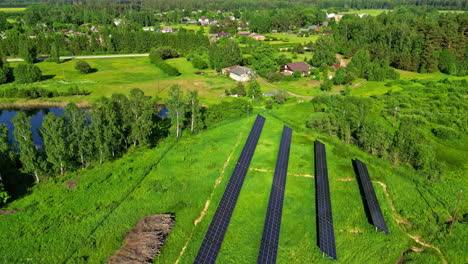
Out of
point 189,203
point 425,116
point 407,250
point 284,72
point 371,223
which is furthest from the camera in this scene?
point 284,72

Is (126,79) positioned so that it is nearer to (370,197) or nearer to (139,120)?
(139,120)

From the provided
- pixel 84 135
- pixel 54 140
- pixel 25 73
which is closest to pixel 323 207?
pixel 84 135

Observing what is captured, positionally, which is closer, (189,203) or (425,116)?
(189,203)

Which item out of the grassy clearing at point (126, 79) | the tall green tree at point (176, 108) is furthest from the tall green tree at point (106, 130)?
the grassy clearing at point (126, 79)

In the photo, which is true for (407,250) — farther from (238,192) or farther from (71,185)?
(71,185)

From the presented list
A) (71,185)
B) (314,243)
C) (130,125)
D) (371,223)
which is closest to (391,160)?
(371,223)

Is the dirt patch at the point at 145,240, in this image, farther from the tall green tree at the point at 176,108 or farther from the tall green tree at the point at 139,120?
the tall green tree at the point at 176,108

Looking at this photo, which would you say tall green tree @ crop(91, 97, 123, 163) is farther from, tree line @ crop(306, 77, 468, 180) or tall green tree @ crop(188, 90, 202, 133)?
tree line @ crop(306, 77, 468, 180)
